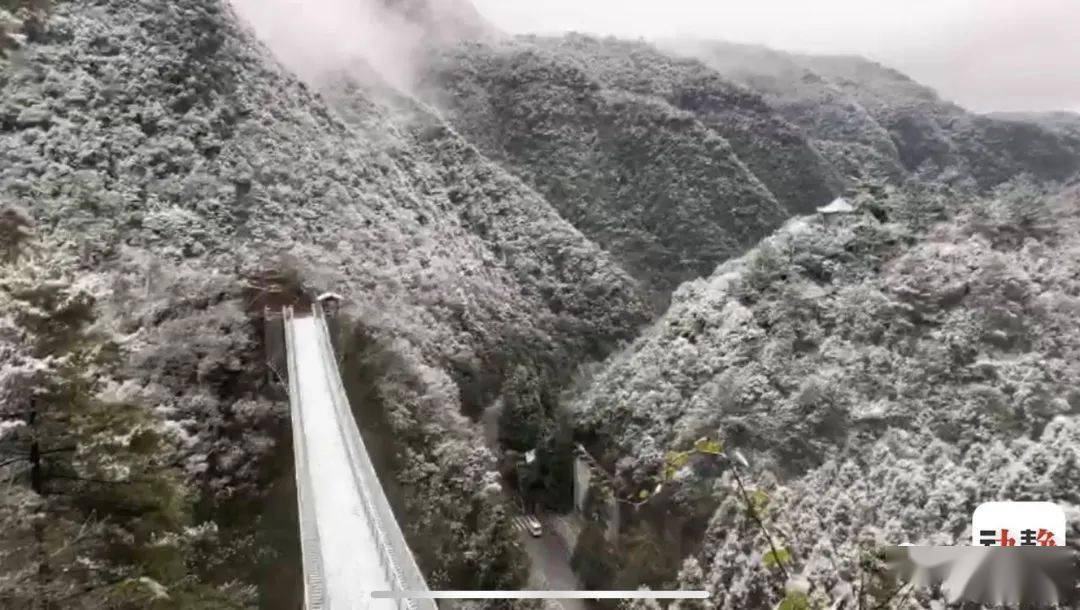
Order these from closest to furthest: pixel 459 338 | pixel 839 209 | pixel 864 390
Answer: pixel 864 390, pixel 459 338, pixel 839 209

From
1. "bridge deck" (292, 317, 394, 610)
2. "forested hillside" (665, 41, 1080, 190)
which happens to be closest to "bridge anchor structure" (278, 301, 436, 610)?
"bridge deck" (292, 317, 394, 610)

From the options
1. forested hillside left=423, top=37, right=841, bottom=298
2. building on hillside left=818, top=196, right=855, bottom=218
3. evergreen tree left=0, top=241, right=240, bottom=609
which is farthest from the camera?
forested hillside left=423, top=37, right=841, bottom=298

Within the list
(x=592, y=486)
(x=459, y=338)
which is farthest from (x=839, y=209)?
(x=459, y=338)

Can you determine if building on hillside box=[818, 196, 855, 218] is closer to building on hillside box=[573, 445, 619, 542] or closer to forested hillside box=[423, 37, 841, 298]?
forested hillside box=[423, 37, 841, 298]

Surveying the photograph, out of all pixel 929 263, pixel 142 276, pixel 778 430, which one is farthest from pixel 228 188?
pixel 929 263

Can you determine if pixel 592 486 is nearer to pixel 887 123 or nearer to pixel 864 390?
pixel 864 390

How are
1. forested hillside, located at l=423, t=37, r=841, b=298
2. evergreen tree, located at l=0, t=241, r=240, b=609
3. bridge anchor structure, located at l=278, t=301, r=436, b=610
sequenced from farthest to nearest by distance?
forested hillside, located at l=423, t=37, r=841, b=298 → bridge anchor structure, located at l=278, t=301, r=436, b=610 → evergreen tree, located at l=0, t=241, r=240, b=609

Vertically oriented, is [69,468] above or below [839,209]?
below

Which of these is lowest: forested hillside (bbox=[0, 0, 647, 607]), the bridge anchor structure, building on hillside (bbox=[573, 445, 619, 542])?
building on hillside (bbox=[573, 445, 619, 542])

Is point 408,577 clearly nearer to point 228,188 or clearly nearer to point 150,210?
point 150,210

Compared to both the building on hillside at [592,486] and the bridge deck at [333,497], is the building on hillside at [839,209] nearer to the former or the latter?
the building on hillside at [592,486]
